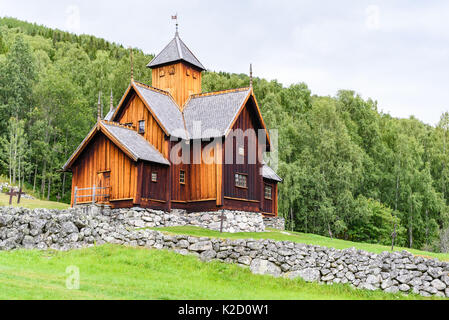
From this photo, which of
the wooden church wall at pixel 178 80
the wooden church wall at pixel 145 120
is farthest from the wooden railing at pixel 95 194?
the wooden church wall at pixel 178 80

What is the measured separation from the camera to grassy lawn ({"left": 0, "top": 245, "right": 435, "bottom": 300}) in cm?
1455

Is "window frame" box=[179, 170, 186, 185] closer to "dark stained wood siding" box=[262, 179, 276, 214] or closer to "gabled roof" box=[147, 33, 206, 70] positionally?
"gabled roof" box=[147, 33, 206, 70]

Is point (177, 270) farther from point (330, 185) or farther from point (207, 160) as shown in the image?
point (330, 185)

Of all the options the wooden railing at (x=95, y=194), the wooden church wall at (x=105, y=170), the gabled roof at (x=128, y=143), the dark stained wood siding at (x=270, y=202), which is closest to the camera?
the gabled roof at (x=128, y=143)

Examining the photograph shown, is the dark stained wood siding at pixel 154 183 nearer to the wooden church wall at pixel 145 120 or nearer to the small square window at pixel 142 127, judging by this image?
the wooden church wall at pixel 145 120

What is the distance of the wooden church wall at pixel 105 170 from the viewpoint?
29.2 metres

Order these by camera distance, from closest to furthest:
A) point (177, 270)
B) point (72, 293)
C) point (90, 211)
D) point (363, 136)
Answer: point (72, 293)
point (177, 270)
point (90, 211)
point (363, 136)

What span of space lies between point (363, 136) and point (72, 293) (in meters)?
49.5

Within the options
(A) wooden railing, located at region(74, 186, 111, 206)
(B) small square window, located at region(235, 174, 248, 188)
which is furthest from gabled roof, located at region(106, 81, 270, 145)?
→ (A) wooden railing, located at region(74, 186, 111, 206)

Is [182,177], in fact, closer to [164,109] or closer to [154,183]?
[154,183]

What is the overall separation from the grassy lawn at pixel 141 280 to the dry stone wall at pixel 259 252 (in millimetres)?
570

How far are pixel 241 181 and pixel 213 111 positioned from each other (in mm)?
5128

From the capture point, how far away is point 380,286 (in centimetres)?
1850
